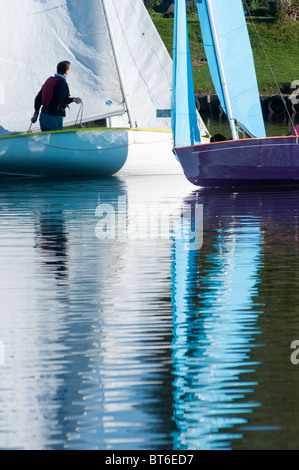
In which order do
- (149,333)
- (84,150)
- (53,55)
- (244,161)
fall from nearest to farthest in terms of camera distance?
→ (149,333), (244,161), (84,150), (53,55)

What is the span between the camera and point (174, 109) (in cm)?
2238

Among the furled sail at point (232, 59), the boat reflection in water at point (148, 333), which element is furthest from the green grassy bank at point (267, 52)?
the boat reflection in water at point (148, 333)

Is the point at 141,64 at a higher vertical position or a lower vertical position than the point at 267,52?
lower

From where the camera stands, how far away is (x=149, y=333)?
9539 millimetres

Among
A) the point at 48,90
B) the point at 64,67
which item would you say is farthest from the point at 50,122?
the point at 64,67

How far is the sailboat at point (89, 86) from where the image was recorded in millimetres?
25281

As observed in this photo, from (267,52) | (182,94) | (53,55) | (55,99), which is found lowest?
(182,94)

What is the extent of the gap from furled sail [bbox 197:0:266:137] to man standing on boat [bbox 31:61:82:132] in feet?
11.3

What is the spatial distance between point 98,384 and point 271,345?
175cm

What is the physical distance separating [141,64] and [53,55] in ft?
7.77

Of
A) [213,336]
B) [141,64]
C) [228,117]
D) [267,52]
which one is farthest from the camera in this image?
[267,52]

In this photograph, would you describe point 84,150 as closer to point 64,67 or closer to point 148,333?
point 64,67

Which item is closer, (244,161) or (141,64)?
(244,161)
